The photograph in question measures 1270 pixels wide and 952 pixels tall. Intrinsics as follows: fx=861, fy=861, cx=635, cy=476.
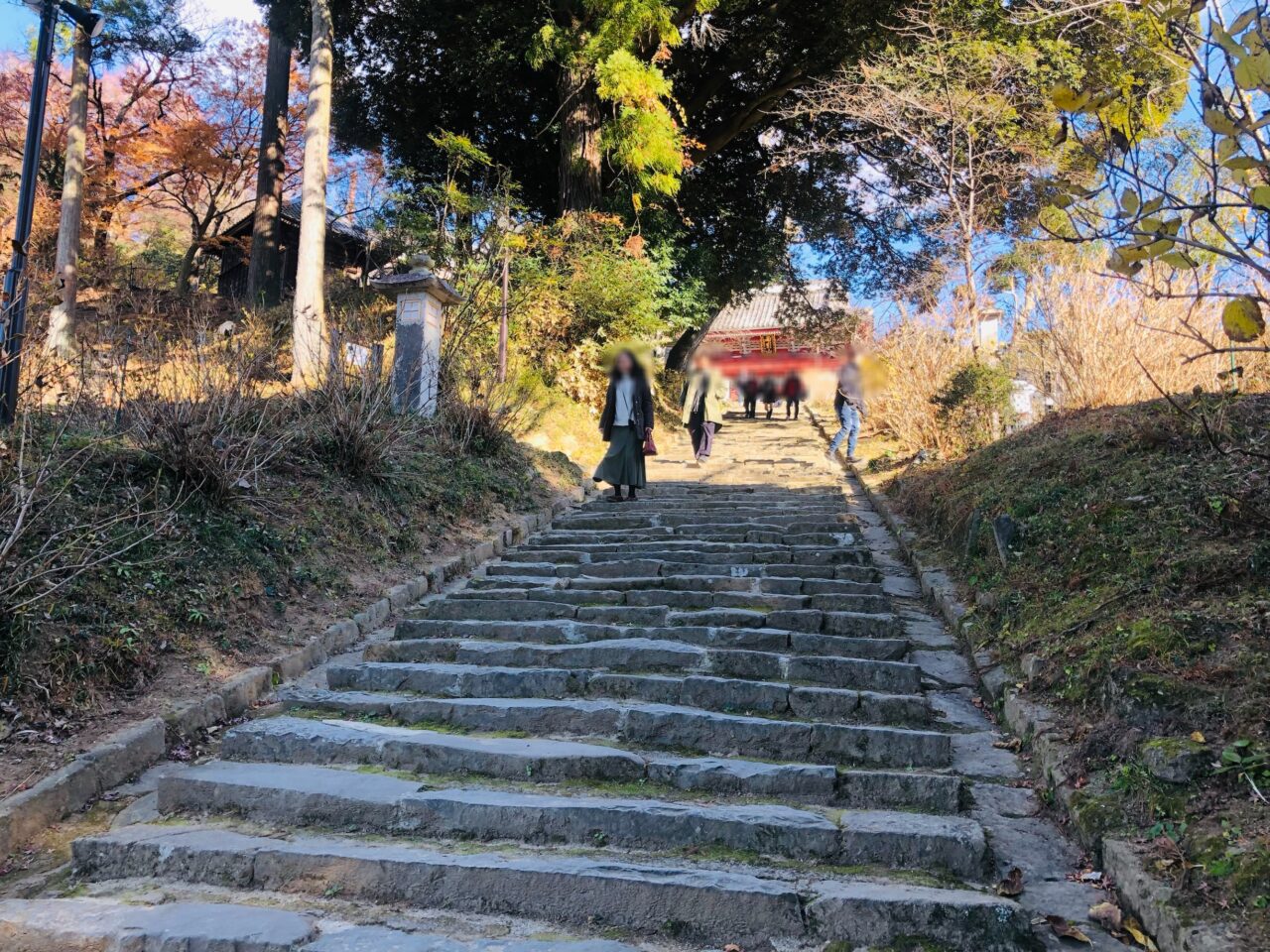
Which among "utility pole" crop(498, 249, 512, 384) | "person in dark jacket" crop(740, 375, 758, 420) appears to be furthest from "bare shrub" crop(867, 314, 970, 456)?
"person in dark jacket" crop(740, 375, 758, 420)

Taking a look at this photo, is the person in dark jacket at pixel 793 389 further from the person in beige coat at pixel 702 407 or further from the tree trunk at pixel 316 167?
the tree trunk at pixel 316 167

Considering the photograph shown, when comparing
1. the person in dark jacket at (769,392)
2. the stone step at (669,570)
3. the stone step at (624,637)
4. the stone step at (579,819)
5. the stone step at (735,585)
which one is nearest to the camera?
the stone step at (579,819)

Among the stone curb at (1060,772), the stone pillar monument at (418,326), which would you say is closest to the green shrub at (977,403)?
the stone curb at (1060,772)

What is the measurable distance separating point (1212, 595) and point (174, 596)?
5.74m

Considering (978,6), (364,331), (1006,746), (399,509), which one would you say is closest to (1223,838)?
(1006,746)

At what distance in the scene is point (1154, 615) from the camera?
165 inches

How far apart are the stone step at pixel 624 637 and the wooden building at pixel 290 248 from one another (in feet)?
59.0

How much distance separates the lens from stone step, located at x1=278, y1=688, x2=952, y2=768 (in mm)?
4242

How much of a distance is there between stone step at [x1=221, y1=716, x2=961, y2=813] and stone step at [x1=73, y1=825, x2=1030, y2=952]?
646 millimetres

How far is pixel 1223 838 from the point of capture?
9.39 ft

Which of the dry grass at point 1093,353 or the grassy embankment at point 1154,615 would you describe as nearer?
the grassy embankment at point 1154,615

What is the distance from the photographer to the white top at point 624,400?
951 centimetres

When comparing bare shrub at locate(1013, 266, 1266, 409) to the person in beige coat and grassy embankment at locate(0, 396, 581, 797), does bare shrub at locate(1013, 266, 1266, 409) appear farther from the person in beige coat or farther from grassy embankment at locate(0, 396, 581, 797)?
grassy embankment at locate(0, 396, 581, 797)

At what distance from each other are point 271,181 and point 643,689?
17680 millimetres
